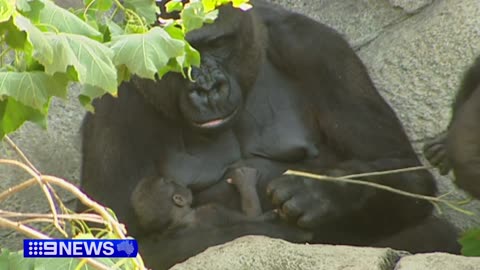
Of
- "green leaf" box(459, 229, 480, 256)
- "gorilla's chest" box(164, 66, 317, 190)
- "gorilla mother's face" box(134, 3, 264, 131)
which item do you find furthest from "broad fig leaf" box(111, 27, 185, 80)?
"gorilla's chest" box(164, 66, 317, 190)

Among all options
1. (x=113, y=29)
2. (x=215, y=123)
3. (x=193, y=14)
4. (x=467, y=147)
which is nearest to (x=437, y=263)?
(x=467, y=147)

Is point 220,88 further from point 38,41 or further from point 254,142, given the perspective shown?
point 38,41

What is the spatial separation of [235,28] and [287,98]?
1.42 feet

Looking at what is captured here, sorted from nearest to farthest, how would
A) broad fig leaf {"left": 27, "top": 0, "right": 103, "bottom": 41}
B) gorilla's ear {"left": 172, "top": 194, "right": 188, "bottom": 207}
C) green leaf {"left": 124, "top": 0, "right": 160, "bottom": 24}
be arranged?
1. broad fig leaf {"left": 27, "top": 0, "right": 103, "bottom": 41}
2. green leaf {"left": 124, "top": 0, "right": 160, "bottom": 24}
3. gorilla's ear {"left": 172, "top": 194, "right": 188, "bottom": 207}

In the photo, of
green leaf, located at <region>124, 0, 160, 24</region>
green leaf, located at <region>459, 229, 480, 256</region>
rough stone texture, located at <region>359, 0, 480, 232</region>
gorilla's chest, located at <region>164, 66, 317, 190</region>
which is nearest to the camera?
green leaf, located at <region>124, 0, 160, 24</region>

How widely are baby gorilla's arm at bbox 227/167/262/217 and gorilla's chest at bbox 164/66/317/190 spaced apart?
8cm

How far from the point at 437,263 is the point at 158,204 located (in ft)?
5.09

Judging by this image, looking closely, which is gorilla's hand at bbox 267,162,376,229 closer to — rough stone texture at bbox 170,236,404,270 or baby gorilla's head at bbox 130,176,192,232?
baby gorilla's head at bbox 130,176,192,232

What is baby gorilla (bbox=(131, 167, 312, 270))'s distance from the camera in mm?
4129

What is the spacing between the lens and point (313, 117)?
4.45 meters

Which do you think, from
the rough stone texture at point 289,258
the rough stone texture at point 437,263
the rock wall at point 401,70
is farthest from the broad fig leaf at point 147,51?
the rock wall at point 401,70

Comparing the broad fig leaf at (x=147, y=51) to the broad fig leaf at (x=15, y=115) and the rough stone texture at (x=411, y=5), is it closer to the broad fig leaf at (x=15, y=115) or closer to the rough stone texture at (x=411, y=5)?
the broad fig leaf at (x=15, y=115)

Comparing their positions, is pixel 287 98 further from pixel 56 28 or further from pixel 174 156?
pixel 56 28

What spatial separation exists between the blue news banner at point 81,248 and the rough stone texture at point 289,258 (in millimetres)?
682
